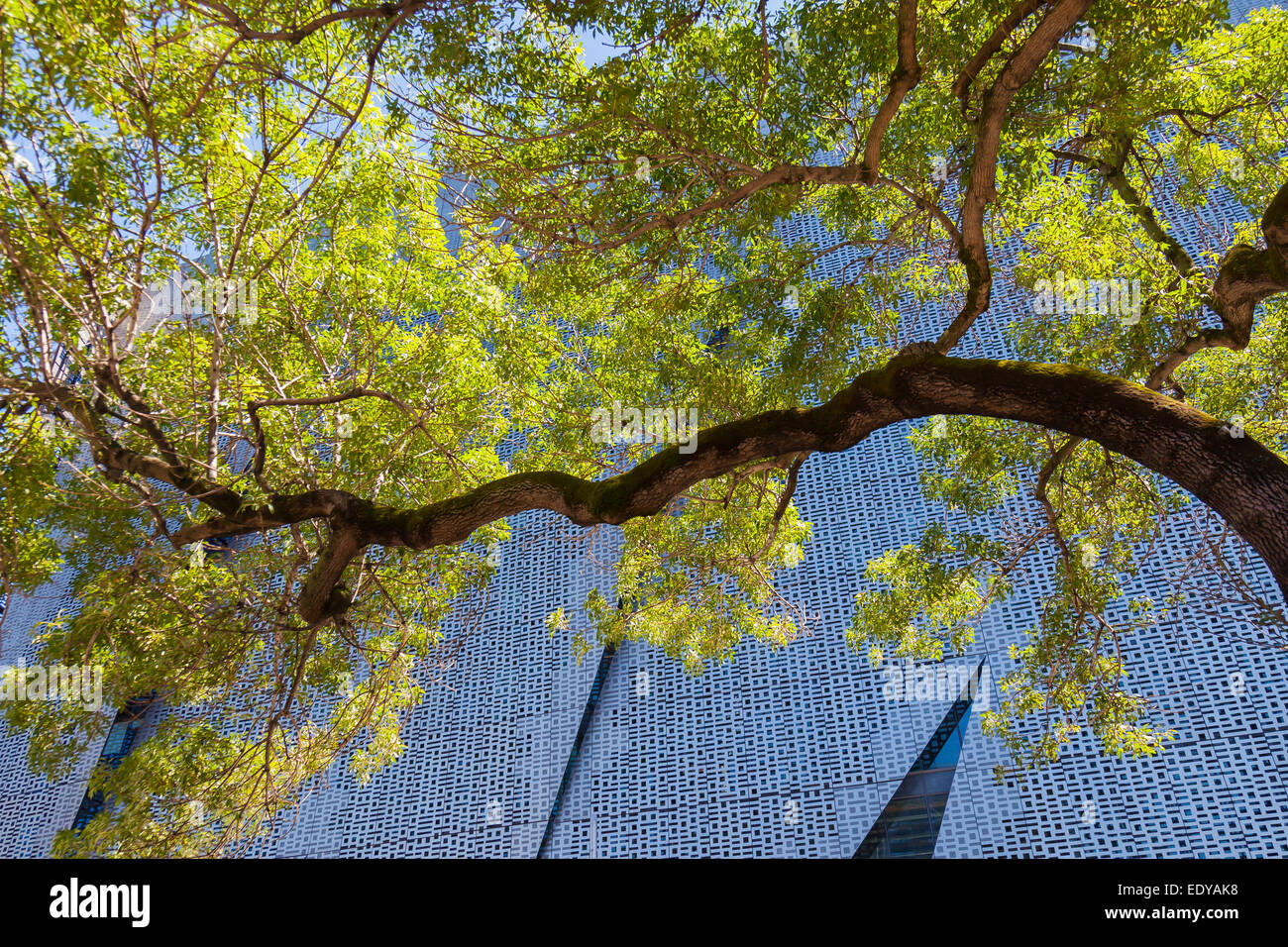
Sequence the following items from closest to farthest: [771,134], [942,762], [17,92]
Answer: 1. [17,92]
2. [771,134]
3. [942,762]

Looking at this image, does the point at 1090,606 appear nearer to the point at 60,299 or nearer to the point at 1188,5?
the point at 1188,5

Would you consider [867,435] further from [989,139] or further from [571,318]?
[571,318]

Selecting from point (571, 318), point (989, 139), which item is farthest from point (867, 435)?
point (571, 318)

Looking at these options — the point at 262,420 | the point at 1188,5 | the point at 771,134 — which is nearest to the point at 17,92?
the point at 262,420

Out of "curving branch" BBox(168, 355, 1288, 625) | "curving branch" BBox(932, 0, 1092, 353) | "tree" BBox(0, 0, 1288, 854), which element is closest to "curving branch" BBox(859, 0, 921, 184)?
"tree" BBox(0, 0, 1288, 854)

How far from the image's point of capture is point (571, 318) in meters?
6.54

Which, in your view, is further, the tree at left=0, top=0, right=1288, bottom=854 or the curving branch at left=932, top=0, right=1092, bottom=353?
the tree at left=0, top=0, right=1288, bottom=854

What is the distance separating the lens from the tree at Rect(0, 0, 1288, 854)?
370 centimetres

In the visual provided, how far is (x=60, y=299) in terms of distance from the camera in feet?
12.3

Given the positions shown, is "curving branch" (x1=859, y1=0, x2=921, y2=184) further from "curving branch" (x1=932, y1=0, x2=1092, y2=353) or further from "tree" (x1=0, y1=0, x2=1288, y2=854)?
"curving branch" (x1=932, y1=0, x2=1092, y2=353)

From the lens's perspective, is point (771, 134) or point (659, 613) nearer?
point (771, 134)

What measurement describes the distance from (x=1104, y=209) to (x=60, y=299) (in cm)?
583

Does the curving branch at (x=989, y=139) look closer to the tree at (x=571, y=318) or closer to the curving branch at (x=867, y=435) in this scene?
the tree at (x=571, y=318)
